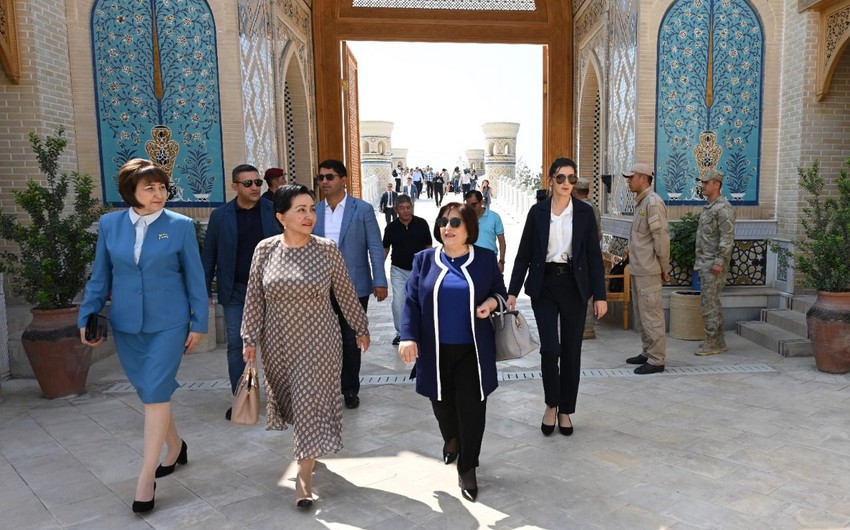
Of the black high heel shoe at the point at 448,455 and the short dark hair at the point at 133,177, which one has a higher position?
the short dark hair at the point at 133,177

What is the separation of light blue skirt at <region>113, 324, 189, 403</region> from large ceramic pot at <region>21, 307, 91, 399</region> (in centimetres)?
207

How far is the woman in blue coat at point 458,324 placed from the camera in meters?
2.96

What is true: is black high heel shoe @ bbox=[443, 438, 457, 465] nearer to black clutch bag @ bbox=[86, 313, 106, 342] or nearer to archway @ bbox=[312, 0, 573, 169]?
black clutch bag @ bbox=[86, 313, 106, 342]

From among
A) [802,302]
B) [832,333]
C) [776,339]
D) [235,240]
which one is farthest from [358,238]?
[802,302]

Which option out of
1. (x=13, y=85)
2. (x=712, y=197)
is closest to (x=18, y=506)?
(x=13, y=85)

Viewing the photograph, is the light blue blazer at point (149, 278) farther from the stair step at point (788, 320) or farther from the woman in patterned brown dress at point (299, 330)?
the stair step at point (788, 320)

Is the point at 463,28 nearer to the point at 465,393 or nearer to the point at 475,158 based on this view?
the point at 465,393

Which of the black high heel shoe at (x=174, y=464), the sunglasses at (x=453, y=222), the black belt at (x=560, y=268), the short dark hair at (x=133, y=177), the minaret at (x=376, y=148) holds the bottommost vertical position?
the black high heel shoe at (x=174, y=464)

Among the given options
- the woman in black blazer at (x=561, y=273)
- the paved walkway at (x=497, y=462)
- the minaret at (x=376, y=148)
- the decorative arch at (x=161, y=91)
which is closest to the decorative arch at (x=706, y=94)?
the paved walkway at (x=497, y=462)

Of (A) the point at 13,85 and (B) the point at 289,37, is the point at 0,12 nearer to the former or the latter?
(A) the point at 13,85

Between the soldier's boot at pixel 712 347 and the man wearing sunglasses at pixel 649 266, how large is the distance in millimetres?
712

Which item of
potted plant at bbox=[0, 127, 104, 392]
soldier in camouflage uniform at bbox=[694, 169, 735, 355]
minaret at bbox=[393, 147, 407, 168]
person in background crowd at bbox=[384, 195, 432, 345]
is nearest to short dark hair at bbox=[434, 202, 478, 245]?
person in background crowd at bbox=[384, 195, 432, 345]

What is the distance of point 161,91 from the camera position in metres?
6.48

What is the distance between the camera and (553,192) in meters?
3.78
